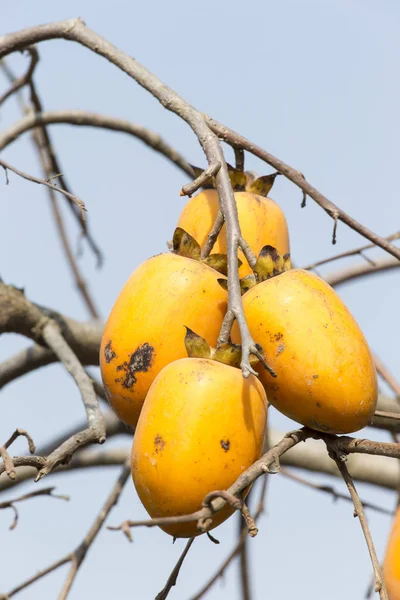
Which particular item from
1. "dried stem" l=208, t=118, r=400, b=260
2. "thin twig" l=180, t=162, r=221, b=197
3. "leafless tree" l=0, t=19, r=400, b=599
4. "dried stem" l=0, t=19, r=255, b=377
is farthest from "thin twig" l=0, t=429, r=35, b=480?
"dried stem" l=208, t=118, r=400, b=260

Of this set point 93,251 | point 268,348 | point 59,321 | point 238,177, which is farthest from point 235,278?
point 93,251

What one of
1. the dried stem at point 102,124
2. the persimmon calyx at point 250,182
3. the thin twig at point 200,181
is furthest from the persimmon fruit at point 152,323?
the dried stem at point 102,124

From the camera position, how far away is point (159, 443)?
1057 millimetres

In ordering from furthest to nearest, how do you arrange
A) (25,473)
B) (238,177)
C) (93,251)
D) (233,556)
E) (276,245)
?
(93,251) → (25,473) → (233,556) → (238,177) → (276,245)

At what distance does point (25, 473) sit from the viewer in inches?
95.2

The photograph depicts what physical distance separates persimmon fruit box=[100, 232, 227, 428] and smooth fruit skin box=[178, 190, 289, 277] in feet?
0.49

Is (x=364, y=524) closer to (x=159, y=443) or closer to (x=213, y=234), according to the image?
(x=159, y=443)

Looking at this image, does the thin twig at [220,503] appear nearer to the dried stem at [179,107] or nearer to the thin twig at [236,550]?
the dried stem at [179,107]

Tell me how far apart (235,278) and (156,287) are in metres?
0.13

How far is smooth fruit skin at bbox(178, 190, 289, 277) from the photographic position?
→ 141 cm

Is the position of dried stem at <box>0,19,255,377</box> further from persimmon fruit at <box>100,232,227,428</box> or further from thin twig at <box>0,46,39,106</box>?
thin twig at <box>0,46,39,106</box>

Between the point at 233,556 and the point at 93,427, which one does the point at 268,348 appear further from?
the point at 233,556

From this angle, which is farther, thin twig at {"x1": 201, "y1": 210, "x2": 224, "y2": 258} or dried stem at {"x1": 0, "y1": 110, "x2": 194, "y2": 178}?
dried stem at {"x1": 0, "y1": 110, "x2": 194, "y2": 178}

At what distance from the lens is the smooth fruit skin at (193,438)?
3.42 ft
